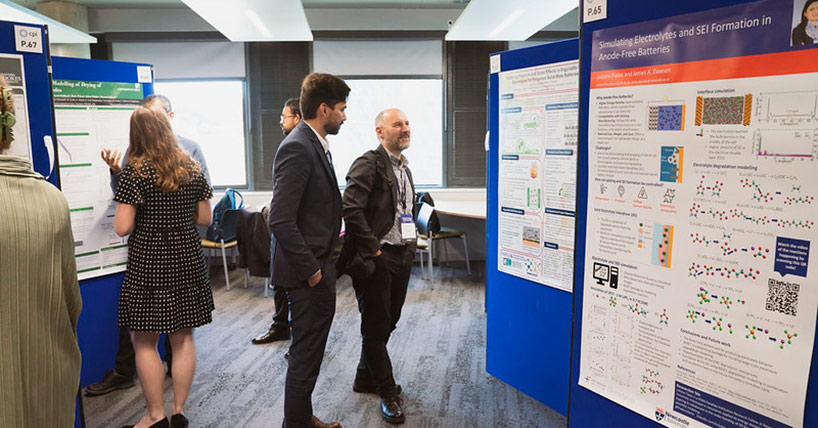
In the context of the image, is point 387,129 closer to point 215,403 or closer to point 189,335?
point 189,335

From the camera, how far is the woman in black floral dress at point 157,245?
2.27 metres

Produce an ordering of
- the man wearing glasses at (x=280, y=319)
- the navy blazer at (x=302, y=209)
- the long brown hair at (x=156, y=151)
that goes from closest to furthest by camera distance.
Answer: the navy blazer at (x=302, y=209)
the long brown hair at (x=156, y=151)
the man wearing glasses at (x=280, y=319)

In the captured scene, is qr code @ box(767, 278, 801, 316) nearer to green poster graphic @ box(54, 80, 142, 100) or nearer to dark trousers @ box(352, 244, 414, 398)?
dark trousers @ box(352, 244, 414, 398)

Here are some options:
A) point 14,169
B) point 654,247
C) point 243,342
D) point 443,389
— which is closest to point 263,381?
point 243,342

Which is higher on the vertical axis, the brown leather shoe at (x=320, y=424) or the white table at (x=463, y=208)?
the white table at (x=463, y=208)

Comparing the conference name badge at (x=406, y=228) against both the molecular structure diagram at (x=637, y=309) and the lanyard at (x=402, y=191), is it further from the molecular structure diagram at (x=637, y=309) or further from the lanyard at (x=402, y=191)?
the molecular structure diagram at (x=637, y=309)

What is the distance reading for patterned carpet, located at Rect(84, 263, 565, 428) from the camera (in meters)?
2.70

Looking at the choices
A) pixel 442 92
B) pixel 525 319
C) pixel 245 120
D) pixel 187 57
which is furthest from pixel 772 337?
pixel 187 57

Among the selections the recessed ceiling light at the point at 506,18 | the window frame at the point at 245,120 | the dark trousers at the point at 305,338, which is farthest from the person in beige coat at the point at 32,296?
the window frame at the point at 245,120

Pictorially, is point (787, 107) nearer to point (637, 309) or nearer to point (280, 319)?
point (637, 309)

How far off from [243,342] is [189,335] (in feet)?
4.19

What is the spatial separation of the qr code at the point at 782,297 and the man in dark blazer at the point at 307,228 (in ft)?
4.80

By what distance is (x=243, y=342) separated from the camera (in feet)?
12.4

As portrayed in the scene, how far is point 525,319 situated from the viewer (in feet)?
8.75
